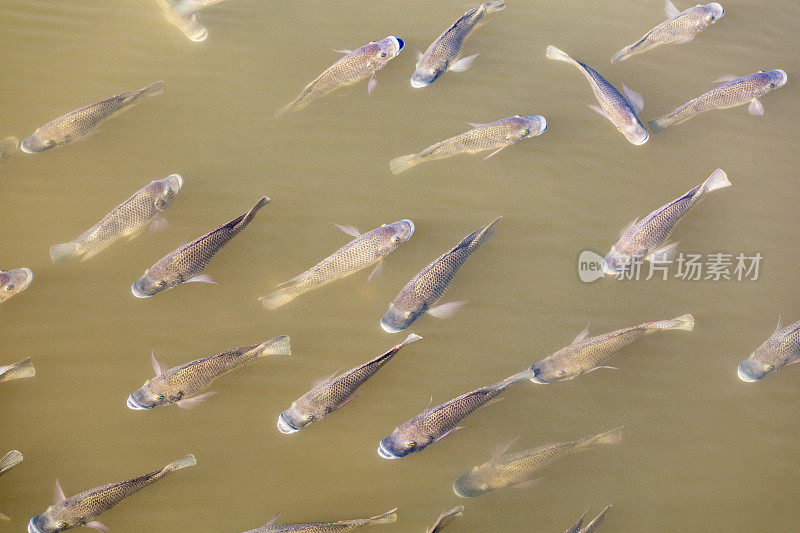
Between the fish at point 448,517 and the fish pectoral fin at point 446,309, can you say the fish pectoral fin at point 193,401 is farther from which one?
the fish at point 448,517

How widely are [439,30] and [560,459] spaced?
3220 mm

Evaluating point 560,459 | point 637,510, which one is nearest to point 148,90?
point 560,459

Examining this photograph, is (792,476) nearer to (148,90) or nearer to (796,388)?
(796,388)

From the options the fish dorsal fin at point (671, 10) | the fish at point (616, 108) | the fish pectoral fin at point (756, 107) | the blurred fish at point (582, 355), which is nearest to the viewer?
the blurred fish at point (582, 355)

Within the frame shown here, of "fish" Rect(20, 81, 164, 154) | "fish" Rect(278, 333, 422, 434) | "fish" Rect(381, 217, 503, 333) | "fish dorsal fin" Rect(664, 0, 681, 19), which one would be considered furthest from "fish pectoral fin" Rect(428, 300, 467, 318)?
"fish dorsal fin" Rect(664, 0, 681, 19)

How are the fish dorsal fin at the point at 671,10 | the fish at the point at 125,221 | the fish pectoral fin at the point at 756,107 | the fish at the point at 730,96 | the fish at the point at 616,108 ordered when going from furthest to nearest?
1. the fish dorsal fin at the point at 671,10
2. the fish pectoral fin at the point at 756,107
3. the fish at the point at 730,96
4. the fish at the point at 616,108
5. the fish at the point at 125,221

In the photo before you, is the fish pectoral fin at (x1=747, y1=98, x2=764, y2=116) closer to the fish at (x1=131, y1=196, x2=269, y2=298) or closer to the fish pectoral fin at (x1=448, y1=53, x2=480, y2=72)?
the fish pectoral fin at (x1=448, y1=53, x2=480, y2=72)

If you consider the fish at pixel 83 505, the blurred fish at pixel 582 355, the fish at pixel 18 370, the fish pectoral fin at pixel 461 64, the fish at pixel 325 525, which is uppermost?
the fish pectoral fin at pixel 461 64

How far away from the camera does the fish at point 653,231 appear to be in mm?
3773

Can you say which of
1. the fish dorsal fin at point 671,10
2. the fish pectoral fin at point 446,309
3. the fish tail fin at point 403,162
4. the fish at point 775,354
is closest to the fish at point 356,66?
the fish tail fin at point 403,162

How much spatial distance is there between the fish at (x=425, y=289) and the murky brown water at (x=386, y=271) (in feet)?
0.68

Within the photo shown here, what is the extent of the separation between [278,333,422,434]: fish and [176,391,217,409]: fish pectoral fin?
0.51 m

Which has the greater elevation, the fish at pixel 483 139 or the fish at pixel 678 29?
the fish at pixel 678 29

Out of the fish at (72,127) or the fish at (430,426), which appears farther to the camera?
the fish at (72,127)
